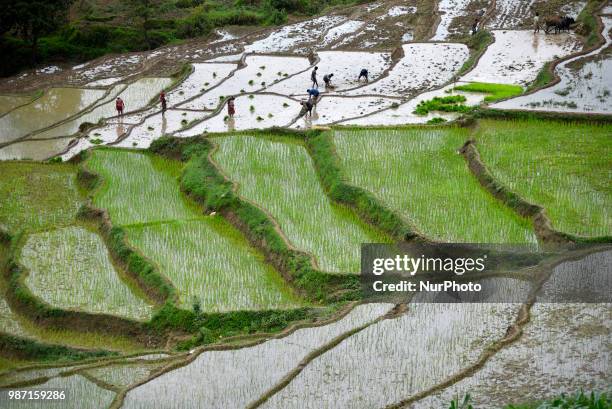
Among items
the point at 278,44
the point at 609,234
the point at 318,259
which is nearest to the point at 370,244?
the point at 318,259

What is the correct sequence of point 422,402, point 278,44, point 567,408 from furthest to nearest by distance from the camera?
1. point 278,44
2. point 422,402
3. point 567,408

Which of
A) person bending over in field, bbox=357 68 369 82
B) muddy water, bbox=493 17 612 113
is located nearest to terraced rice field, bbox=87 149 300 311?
person bending over in field, bbox=357 68 369 82

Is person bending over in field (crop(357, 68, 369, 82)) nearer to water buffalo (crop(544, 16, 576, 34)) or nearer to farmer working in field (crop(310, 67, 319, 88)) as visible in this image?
farmer working in field (crop(310, 67, 319, 88))

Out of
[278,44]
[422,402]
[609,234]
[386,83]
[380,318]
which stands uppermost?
[278,44]

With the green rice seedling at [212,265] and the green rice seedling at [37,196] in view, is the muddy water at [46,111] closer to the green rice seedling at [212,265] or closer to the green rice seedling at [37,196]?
the green rice seedling at [37,196]

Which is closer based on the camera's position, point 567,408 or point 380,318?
point 567,408

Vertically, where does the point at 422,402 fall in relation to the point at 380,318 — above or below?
below

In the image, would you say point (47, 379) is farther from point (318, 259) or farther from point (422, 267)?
point (422, 267)

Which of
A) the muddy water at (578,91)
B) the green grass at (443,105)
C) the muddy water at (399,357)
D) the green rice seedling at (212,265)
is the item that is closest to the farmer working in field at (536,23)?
the muddy water at (578,91)
